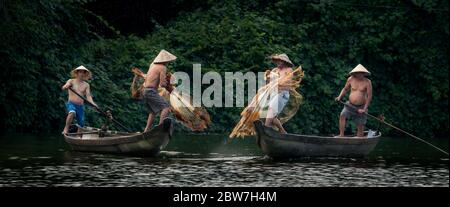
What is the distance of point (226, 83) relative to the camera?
3184 centimetres

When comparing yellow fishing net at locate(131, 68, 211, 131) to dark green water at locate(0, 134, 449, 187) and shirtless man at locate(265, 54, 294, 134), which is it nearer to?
dark green water at locate(0, 134, 449, 187)

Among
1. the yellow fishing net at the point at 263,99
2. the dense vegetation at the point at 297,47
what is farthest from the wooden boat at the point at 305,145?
the dense vegetation at the point at 297,47

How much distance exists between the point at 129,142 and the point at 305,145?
129 inches

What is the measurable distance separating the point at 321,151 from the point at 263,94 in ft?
5.01

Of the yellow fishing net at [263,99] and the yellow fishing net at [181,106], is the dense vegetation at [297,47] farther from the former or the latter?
the yellow fishing net at [263,99]

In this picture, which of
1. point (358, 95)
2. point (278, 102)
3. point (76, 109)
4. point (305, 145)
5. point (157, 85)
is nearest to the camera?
point (305, 145)

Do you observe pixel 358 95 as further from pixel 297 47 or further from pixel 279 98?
pixel 297 47

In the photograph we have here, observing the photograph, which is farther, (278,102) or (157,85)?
(157,85)

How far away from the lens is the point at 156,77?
23578mm

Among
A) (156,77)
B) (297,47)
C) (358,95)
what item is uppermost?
(297,47)

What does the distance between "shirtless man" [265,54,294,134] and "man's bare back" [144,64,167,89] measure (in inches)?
80.5

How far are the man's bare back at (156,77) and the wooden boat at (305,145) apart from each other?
1987 mm

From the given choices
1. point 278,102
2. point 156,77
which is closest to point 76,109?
point 156,77

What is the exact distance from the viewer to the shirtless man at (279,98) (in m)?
23.4
